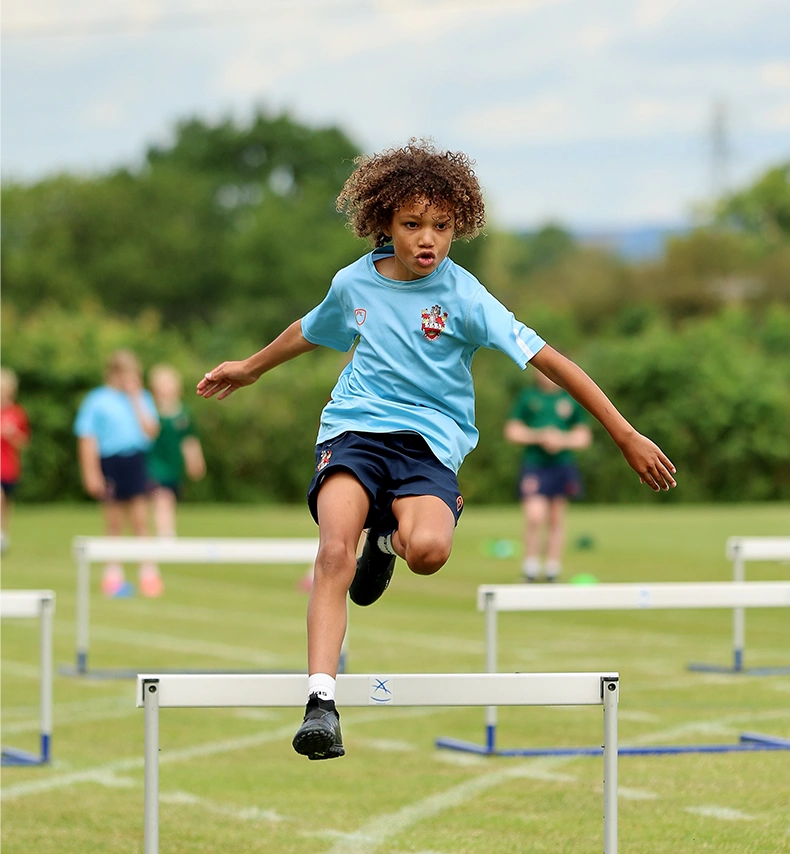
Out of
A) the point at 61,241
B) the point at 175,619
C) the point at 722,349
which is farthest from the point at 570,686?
the point at 61,241

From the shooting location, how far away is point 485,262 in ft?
249

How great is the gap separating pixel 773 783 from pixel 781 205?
246 ft

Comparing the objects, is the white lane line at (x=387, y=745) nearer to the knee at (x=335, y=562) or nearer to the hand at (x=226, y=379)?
the hand at (x=226, y=379)

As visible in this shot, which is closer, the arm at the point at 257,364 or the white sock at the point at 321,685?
the white sock at the point at 321,685

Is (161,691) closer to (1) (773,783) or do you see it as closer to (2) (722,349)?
(1) (773,783)

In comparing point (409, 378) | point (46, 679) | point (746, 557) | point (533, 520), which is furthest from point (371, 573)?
point (533, 520)

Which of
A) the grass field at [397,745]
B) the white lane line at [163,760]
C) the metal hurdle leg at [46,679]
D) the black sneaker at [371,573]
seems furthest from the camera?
the metal hurdle leg at [46,679]

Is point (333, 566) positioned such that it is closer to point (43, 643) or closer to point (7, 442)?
point (43, 643)

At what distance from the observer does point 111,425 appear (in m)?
14.4

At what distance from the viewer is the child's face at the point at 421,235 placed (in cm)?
480

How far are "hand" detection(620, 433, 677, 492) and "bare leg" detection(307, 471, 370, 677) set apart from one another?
34.3 inches

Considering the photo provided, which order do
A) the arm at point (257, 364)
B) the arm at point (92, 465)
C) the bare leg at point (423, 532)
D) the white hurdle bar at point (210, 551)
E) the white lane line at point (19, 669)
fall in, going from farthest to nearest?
the arm at point (92, 465) < the white lane line at point (19, 669) < the white hurdle bar at point (210, 551) < the arm at point (257, 364) < the bare leg at point (423, 532)

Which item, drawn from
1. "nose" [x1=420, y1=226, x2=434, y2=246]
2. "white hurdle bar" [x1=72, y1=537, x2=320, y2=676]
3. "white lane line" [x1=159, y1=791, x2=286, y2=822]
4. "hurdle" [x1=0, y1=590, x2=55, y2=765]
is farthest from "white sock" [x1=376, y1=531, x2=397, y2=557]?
"white hurdle bar" [x1=72, y1=537, x2=320, y2=676]

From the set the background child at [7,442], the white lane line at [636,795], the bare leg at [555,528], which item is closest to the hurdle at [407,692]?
the white lane line at [636,795]
